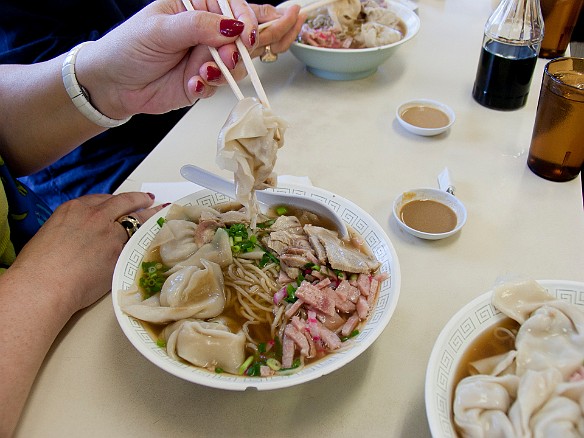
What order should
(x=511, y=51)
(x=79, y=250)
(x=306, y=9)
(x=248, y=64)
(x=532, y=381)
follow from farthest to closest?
(x=306, y=9)
(x=511, y=51)
(x=248, y=64)
(x=79, y=250)
(x=532, y=381)

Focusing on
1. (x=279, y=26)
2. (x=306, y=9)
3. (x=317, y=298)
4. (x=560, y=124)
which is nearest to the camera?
(x=317, y=298)

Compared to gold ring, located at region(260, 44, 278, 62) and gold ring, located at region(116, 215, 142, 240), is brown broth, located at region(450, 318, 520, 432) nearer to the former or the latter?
gold ring, located at region(116, 215, 142, 240)

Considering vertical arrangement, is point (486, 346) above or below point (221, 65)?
below

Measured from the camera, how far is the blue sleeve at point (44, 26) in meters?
2.12

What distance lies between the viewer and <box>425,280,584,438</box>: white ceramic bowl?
2.98ft

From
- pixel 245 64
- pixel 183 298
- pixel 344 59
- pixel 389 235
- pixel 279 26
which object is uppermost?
pixel 245 64

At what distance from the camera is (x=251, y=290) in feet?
4.52

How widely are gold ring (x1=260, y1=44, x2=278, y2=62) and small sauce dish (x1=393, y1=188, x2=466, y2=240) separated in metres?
1.05

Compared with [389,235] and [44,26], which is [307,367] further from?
[44,26]

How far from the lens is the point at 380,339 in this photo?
1.31 m

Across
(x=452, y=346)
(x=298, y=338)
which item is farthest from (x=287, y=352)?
(x=452, y=346)

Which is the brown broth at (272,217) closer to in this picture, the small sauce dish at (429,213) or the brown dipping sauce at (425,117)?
the small sauce dish at (429,213)

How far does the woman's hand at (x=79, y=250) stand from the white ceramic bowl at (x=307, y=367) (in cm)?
12

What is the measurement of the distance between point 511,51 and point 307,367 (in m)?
1.66
